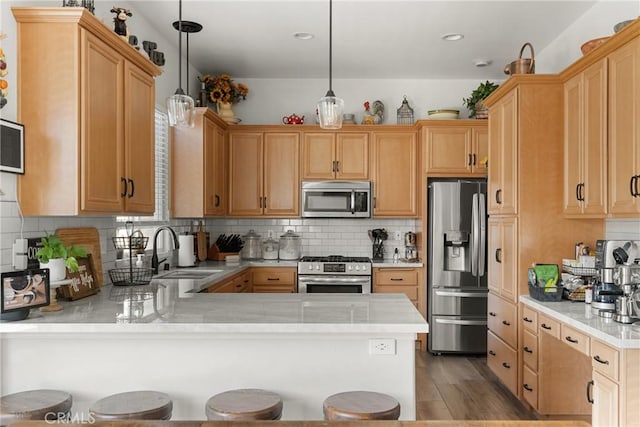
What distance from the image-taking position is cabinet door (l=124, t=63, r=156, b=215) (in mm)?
3102

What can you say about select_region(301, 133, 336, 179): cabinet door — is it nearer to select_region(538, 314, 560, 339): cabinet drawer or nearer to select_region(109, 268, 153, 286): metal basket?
select_region(109, 268, 153, 286): metal basket

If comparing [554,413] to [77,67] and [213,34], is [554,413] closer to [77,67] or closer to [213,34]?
[77,67]

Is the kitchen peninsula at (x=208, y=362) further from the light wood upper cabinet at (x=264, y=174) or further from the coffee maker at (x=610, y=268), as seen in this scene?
the light wood upper cabinet at (x=264, y=174)

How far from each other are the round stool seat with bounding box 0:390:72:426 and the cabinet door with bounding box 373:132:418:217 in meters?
3.95

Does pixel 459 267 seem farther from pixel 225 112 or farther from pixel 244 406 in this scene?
pixel 244 406

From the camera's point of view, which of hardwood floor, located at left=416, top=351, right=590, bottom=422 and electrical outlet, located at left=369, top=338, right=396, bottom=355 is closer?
electrical outlet, located at left=369, top=338, right=396, bottom=355

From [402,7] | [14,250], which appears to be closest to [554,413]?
[402,7]

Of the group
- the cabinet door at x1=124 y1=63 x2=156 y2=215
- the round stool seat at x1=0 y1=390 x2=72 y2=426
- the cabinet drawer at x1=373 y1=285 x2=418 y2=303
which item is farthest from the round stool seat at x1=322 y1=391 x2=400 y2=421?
the cabinet drawer at x1=373 y1=285 x2=418 y2=303

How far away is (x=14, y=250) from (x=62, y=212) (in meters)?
0.29

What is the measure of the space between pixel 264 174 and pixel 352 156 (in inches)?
38.9

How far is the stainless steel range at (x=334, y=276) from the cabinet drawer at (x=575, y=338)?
2.48 meters

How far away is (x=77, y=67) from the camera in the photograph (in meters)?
2.58

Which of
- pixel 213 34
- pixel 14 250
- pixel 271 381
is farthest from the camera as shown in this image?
pixel 213 34

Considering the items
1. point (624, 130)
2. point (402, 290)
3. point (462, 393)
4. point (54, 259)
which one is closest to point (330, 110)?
point (54, 259)
